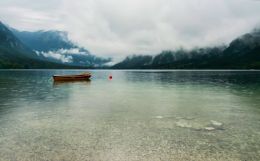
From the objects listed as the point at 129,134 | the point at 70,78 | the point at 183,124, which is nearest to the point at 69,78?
the point at 70,78

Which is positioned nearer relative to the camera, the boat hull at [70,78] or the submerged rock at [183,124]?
the submerged rock at [183,124]

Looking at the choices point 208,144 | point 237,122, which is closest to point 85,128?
point 208,144

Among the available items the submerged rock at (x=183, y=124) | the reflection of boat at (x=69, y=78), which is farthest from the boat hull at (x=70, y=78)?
the submerged rock at (x=183, y=124)

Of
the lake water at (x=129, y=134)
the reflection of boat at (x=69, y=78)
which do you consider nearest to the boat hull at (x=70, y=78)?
the reflection of boat at (x=69, y=78)

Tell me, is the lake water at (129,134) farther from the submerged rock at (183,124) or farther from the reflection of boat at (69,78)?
the reflection of boat at (69,78)

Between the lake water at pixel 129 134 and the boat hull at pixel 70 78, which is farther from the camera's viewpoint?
the boat hull at pixel 70 78

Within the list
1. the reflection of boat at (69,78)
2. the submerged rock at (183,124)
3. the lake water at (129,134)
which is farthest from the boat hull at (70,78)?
the submerged rock at (183,124)

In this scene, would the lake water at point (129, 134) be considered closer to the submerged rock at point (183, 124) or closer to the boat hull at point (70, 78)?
the submerged rock at point (183, 124)

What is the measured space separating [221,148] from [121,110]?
61.8 feet

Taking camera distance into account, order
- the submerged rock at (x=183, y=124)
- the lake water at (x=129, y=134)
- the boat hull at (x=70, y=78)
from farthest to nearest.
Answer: the boat hull at (x=70, y=78)
the submerged rock at (x=183, y=124)
the lake water at (x=129, y=134)

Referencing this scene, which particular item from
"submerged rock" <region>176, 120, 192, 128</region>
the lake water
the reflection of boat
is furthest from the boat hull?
"submerged rock" <region>176, 120, 192, 128</region>

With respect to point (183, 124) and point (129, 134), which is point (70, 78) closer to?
point (183, 124)

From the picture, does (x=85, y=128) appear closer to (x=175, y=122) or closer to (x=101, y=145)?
(x=101, y=145)

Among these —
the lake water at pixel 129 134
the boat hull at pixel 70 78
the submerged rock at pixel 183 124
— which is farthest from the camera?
the boat hull at pixel 70 78
